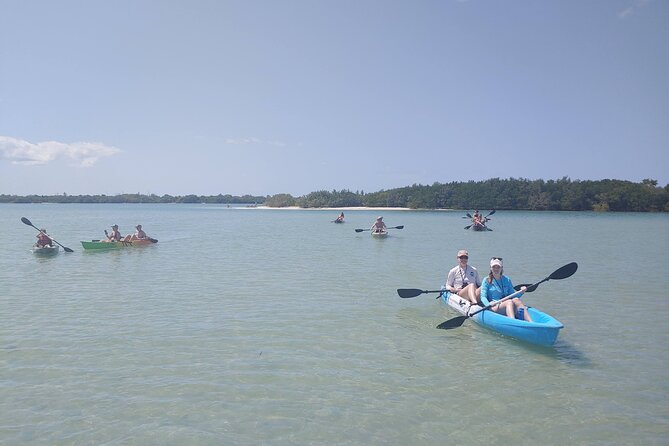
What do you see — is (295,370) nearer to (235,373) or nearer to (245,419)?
(235,373)

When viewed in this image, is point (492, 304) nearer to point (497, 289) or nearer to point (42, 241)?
point (497, 289)

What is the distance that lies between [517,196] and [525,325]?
350 ft

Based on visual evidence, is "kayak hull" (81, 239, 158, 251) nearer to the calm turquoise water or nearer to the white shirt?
the calm turquoise water

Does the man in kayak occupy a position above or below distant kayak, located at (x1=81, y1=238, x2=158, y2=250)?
above

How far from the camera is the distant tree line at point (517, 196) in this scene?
306 feet

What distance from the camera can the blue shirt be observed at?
10.3 meters

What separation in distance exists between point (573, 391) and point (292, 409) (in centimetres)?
426

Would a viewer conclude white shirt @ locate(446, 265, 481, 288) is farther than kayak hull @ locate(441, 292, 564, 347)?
Yes

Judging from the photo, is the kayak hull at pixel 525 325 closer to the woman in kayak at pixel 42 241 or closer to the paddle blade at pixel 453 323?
the paddle blade at pixel 453 323

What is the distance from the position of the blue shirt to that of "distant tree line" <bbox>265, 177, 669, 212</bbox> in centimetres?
9874

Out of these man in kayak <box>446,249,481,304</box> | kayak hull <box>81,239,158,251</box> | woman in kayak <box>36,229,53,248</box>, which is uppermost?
man in kayak <box>446,249,481,304</box>

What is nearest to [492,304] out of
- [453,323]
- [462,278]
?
[453,323]

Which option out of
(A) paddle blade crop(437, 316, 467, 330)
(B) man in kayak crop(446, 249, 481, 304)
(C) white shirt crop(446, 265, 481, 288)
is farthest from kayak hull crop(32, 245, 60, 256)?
(A) paddle blade crop(437, 316, 467, 330)

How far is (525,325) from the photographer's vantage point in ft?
29.0
